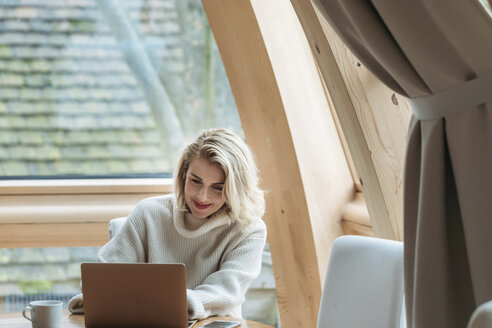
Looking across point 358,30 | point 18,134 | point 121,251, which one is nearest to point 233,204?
point 121,251

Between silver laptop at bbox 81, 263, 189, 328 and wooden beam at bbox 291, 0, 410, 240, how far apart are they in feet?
3.21

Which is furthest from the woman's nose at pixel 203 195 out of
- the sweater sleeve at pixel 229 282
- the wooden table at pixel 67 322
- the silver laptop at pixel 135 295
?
the silver laptop at pixel 135 295

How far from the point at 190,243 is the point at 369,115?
1008 millimetres

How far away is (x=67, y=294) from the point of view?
429cm

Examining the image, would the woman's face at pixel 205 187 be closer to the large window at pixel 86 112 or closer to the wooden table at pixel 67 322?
the wooden table at pixel 67 322

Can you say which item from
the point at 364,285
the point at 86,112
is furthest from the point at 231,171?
the point at 86,112

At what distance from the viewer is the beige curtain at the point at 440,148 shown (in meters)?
1.25

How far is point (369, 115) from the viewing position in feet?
8.18

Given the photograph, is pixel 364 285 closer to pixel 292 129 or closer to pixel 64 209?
pixel 292 129

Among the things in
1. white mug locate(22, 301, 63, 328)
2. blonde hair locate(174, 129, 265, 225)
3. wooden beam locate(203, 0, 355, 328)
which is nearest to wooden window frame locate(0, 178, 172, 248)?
wooden beam locate(203, 0, 355, 328)

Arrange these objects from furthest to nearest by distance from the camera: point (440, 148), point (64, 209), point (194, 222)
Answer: point (64, 209)
point (194, 222)
point (440, 148)

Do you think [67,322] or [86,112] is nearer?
[67,322]

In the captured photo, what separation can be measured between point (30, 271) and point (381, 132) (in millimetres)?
2724

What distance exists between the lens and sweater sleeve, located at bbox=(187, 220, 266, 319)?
2434 millimetres
